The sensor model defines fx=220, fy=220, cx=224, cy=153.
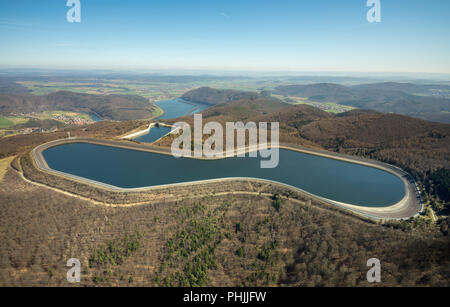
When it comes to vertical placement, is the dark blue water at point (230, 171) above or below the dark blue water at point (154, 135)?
below

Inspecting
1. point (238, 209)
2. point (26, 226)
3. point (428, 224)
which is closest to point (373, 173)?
point (428, 224)

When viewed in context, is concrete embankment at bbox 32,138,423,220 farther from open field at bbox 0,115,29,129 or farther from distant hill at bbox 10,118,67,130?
open field at bbox 0,115,29,129

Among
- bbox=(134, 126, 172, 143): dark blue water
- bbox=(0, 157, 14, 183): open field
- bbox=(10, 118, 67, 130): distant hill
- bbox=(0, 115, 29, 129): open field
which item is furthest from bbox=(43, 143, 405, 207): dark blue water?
bbox=(0, 115, 29, 129): open field

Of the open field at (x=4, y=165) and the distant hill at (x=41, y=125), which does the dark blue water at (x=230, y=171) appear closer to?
the open field at (x=4, y=165)

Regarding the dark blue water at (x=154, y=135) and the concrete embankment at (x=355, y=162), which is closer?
the concrete embankment at (x=355, y=162)

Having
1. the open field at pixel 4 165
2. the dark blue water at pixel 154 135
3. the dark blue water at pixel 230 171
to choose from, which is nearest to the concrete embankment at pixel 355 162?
the dark blue water at pixel 230 171

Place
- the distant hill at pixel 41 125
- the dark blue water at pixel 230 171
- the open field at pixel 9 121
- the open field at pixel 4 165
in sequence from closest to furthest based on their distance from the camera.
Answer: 1. the dark blue water at pixel 230 171
2. the open field at pixel 4 165
3. the distant hill at pixel 41 125
4. the open field at pixel 9 121

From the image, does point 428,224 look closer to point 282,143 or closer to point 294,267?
point 294,267
